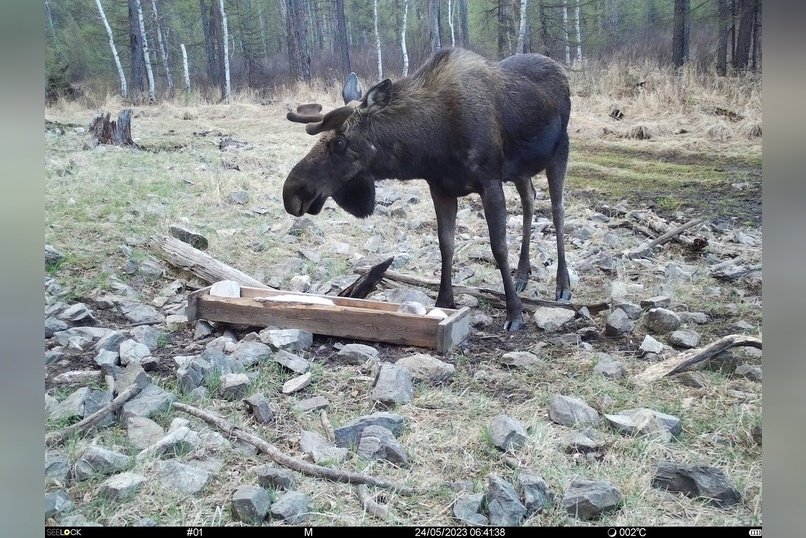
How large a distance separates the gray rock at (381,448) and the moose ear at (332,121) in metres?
1.48

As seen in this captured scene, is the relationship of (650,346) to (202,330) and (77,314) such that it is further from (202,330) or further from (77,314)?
(77,314)

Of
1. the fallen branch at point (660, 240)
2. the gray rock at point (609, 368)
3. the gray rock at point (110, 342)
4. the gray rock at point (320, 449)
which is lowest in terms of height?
the gray rock at point (320, 449)

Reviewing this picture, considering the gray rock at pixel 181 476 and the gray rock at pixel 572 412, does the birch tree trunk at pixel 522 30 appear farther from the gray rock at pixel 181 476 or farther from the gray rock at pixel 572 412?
the gray rock at pixel 181 476

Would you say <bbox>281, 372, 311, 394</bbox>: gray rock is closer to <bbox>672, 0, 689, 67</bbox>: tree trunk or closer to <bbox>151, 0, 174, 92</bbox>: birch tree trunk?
<bbox>151, 0, 174, 92</bbox>: birch tree trunk

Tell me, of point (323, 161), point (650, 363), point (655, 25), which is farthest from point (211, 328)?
point (655, 25)

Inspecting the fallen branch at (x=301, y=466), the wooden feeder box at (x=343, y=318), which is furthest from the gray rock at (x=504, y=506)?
the wooden feeder box at (x=343, y=318)

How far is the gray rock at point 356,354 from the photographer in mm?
2799

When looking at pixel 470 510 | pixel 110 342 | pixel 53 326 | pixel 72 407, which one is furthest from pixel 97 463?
pixel 470 510

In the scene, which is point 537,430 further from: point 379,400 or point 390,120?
point 390,120

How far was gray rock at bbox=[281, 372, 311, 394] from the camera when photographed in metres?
2.61

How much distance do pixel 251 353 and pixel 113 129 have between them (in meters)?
1.47

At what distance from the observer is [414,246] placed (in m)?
3.75
